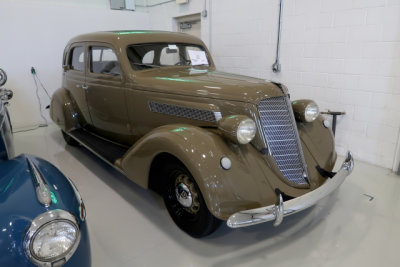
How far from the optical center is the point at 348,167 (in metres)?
2.27

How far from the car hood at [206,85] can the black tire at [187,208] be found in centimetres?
65

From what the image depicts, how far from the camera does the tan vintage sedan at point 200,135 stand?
1852 mm

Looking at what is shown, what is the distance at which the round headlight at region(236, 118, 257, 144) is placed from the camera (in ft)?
6.30

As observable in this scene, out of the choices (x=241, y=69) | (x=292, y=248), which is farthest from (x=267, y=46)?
(x=292, y=248)

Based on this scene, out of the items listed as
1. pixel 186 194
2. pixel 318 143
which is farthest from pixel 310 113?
pixel 186 194

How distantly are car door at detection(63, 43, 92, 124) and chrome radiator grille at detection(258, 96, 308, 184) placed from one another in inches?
93.1

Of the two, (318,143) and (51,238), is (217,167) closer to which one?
(51,238)

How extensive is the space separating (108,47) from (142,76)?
2.10 ft

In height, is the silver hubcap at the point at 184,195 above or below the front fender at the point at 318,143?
below

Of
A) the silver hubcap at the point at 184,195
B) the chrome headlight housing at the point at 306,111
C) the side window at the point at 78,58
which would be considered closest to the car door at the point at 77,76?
the side window at the point at 78,58

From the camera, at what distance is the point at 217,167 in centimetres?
182

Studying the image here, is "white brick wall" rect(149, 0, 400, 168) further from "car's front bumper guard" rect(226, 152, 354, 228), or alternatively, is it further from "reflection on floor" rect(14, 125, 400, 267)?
"car's front bumper guard" rect(226, 152, 354, 228)

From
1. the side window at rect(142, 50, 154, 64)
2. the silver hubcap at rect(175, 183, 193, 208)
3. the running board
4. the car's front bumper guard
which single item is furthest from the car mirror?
the car's front bumper guard

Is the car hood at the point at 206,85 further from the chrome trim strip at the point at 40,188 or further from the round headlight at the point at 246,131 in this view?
the chrome trim strip at the point at 40,188
